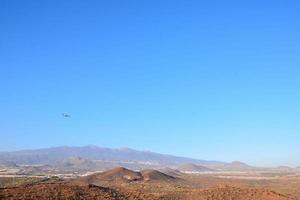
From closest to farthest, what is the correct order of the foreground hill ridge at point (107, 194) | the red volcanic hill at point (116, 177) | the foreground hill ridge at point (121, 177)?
1. the foreground hill ridge at point (107, 194)
2. the foreground hill ridge at point (121, 177)
3. the red volcanic hill at point (116, 177)

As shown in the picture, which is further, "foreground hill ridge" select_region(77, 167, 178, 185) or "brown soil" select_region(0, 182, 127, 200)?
"foreground hill ridge" select_region(77, 167, 178, 185)

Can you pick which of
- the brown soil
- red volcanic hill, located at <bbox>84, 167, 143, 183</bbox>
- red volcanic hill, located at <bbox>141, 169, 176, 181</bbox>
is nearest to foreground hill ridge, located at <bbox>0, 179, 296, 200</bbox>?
the brown soil

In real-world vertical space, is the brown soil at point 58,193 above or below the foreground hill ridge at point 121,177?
below

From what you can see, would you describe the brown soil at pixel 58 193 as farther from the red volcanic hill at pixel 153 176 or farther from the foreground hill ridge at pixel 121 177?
the red volcanic hill at pixel 153 176

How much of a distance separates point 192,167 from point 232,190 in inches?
5833

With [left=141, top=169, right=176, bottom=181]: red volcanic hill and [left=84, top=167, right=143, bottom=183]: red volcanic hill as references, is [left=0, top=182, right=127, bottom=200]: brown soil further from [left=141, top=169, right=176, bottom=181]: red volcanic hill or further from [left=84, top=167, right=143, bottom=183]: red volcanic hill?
[left=141, top=169, right=176, bottom=181]: red volcanic hill

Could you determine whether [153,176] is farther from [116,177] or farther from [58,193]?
[58,193]

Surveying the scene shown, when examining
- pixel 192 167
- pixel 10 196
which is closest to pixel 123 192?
pixel 10 196

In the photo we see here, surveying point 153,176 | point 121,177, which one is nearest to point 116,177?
point 121,177

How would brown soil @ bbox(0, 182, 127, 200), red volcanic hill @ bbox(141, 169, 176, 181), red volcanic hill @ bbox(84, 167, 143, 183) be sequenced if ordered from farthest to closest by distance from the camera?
red volcanic hill @ bbox(141, 169, 176, 181)
red volcanic hill @ bbox(84, 167, 143, 183)
brown soil @ bbox(0, 182, 127, 200)

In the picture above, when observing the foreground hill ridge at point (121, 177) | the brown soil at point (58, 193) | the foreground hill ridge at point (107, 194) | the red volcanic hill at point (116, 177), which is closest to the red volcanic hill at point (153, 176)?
the foreground hill ridge at point (121, 177)

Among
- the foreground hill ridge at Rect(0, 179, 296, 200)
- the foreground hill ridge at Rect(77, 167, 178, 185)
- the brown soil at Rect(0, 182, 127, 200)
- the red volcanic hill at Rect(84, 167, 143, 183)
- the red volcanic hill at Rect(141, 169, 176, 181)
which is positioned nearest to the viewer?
the brown soil at Rect(0, 182, 127, 200)

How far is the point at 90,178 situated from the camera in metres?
72.1

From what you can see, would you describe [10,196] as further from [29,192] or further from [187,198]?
[187,198]
